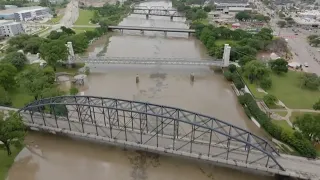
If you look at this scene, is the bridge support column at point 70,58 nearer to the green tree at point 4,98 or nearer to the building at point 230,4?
the green tree at point 4,98

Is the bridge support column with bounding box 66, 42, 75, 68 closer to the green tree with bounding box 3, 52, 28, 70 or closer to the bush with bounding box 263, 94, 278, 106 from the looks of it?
the green tree with bounding box 3, 52, 28, 70

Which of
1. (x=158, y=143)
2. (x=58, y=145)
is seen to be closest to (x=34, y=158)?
(x=58, y=145)

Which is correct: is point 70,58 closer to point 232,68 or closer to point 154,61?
point 154,61

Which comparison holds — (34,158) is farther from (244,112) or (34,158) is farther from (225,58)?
(225,58)

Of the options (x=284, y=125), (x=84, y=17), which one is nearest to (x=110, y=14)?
(x=84, y=17)

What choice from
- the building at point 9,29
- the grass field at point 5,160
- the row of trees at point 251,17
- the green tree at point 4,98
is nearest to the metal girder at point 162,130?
the grass field at point 5,160

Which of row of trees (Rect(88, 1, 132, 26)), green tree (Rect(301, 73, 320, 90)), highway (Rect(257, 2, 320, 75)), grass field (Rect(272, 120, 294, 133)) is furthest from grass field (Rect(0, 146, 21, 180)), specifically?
row of trees (Rect(88, 1, 132, 26))

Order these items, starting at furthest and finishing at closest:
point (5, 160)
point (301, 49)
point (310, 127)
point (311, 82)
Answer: point (301, 49), point (311, 82), point (5, 160), point (310, 127)
